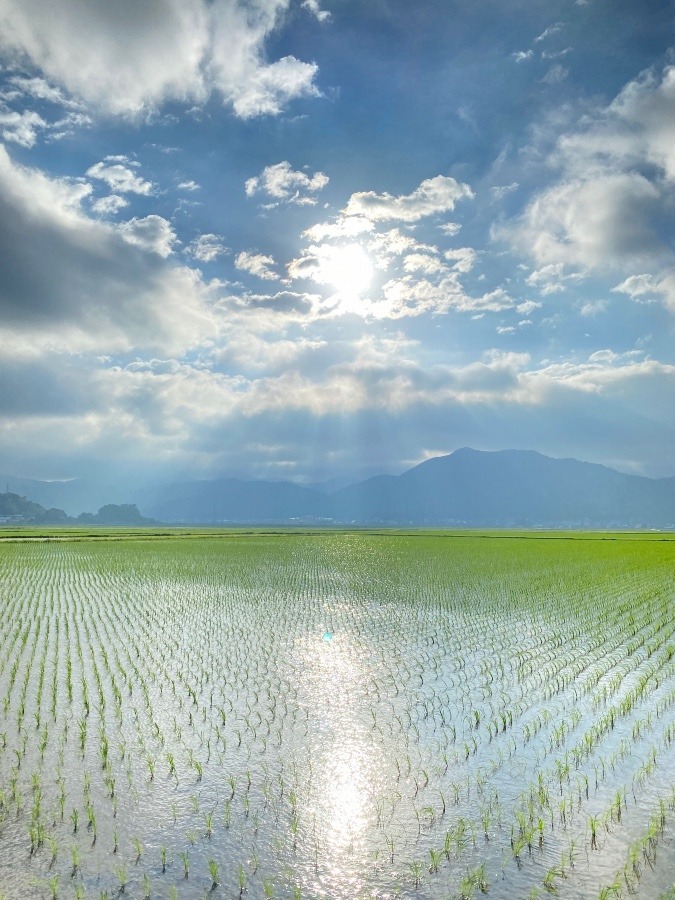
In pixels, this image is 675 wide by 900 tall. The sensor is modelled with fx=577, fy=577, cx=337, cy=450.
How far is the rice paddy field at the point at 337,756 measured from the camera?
4.23 metres

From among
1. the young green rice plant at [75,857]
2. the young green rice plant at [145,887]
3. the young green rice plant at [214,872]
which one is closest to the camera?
the young green rice plant at [145,887]

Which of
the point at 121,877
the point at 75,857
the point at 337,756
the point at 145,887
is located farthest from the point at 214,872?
the point at 337,756

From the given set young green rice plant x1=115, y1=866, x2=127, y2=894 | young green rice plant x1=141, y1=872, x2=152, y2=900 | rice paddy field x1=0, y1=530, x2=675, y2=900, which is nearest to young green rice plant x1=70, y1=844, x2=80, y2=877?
rice paddy field x1=0, y1=530, x2=675, y2=900

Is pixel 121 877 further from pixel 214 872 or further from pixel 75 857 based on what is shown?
pixel 214 872

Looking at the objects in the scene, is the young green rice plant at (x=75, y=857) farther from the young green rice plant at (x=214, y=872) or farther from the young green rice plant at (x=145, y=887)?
the young green rice plant at (x=214, y=872)

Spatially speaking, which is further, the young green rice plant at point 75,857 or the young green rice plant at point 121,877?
the young green rice plant at point 75,857

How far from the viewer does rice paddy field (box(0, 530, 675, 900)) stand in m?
4.23

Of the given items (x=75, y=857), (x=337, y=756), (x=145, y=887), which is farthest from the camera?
(x=337, y=756)

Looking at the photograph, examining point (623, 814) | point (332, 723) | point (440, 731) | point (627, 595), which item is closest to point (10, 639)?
point (332, 723)

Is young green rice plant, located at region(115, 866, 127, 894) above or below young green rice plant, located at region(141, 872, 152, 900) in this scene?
above

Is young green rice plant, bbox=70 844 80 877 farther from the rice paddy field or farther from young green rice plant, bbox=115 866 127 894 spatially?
young green rice plant, bbox=115 866 127 894

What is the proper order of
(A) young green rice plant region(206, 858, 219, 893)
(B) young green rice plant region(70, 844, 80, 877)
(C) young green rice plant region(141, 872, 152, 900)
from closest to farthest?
(C) young green rice plant region(141, 872, 152, 900)
(A) young green rice plant region(206, 858, 219, 893)
(B) young green rice plant region(70, 844, 80, 877)

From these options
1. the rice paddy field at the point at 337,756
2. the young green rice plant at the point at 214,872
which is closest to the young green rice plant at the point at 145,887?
the rice paddy field at the point at 337,756

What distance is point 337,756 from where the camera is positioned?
20.2ft
